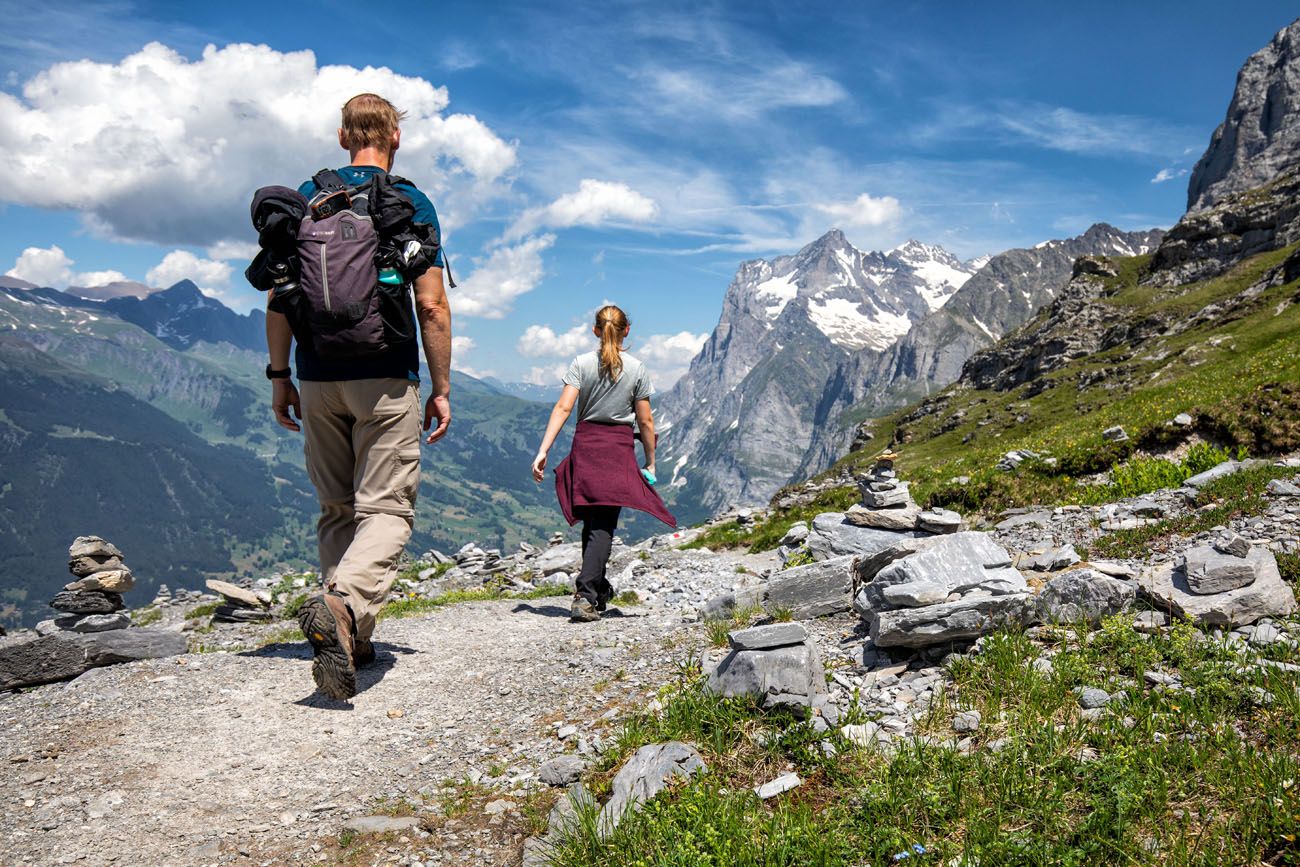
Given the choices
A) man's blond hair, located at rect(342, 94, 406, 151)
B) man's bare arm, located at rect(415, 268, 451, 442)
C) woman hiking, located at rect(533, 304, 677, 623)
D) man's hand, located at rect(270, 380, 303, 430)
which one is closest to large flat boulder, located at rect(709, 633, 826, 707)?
man's bare arm, located at rect(415, 268, 451, 442)

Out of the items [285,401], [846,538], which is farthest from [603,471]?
[846,538]

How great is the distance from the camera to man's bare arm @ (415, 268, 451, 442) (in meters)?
7.26

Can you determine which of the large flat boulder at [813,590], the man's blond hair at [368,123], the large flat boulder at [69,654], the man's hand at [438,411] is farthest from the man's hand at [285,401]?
the large flat boulder at [813,590]

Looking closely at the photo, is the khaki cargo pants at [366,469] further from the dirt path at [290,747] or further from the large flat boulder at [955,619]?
the large flat boulder at [955,619]

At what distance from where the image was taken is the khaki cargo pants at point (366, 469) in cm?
709

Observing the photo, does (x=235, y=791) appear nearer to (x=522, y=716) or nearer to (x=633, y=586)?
(x=522, y=716)

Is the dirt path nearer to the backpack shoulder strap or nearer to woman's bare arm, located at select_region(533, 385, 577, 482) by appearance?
woman's bare arm, located at select_region(533, 385, 577, 482)

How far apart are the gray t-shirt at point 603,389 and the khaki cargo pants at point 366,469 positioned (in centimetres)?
336

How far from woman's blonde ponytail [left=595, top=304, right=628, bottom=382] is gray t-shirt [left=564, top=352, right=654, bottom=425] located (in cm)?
11

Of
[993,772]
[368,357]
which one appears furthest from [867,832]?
[368,357]

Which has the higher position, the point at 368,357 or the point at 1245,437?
the point at 1245,437

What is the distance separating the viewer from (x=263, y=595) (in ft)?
64.7

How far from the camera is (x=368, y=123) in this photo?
7.80 m

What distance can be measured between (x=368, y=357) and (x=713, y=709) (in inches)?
190
